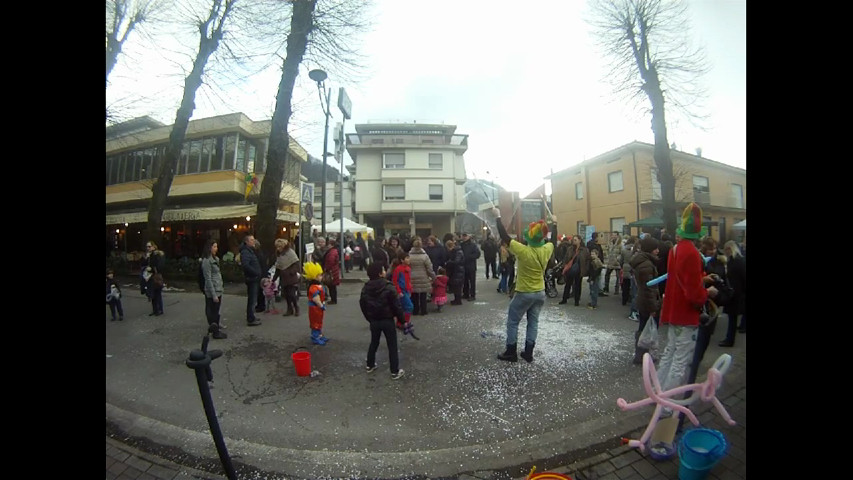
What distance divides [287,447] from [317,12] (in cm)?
886

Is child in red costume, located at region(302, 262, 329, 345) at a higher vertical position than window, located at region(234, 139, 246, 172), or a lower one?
lower

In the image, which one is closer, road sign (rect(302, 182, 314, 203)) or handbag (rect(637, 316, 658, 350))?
handbag (rect(637, 316, 658, 350))

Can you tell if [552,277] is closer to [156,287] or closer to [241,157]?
[156,287]

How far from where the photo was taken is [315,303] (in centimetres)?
509

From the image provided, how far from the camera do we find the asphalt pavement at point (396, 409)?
238cm

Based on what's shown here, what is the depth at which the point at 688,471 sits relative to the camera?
80.4 inches

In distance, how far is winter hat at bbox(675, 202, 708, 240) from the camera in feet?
8.50

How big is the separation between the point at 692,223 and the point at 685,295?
0.59m

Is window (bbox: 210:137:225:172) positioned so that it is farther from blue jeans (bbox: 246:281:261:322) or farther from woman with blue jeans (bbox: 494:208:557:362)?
woman with blue jeans (bbox: 494:208:557:362)

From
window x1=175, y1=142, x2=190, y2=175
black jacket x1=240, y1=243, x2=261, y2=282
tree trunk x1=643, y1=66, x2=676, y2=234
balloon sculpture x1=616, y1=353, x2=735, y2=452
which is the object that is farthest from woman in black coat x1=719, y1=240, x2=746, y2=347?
window x1=175, y1=142, x2=190, y2=175

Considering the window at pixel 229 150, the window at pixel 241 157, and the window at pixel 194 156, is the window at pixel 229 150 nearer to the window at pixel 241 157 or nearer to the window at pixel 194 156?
the window at pixel 241 157
